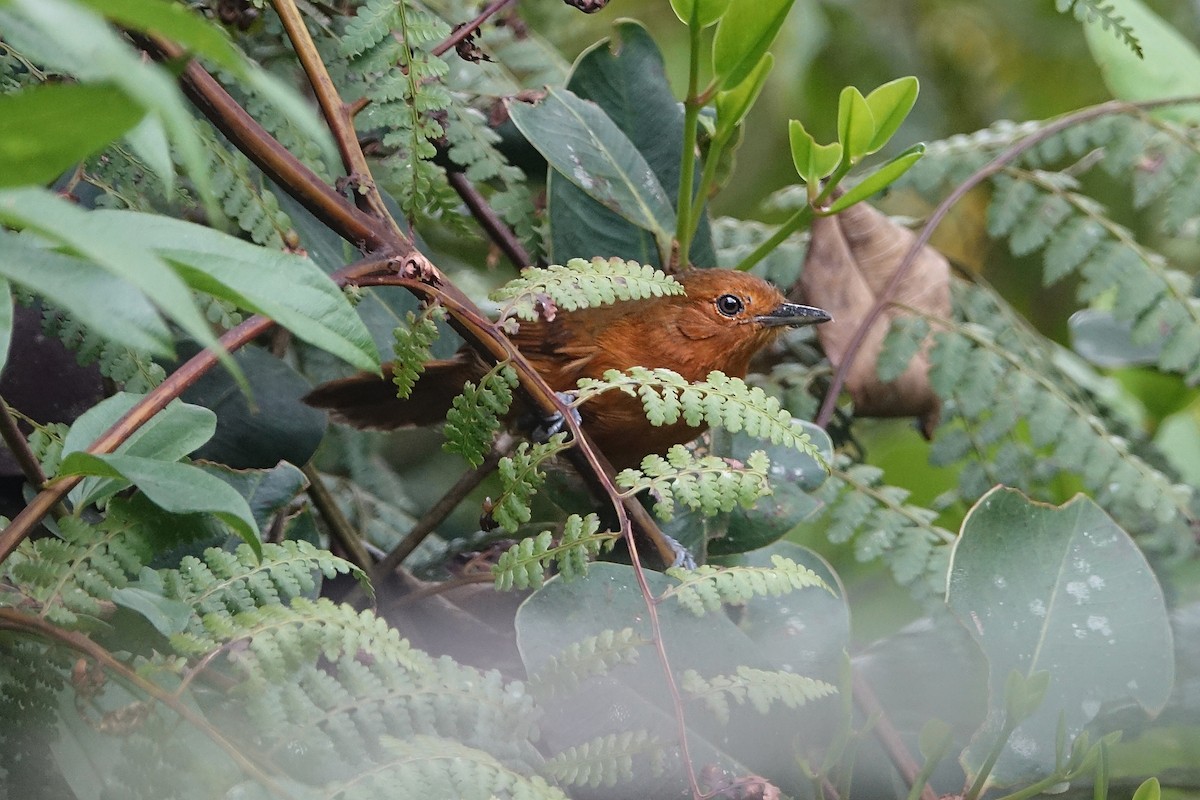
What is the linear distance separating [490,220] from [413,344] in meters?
0.65

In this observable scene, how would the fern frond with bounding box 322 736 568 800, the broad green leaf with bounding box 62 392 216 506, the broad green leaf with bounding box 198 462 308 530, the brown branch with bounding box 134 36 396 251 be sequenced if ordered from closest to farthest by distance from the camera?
1. the fern frond with bounding box 322 736 568 800
2. the broad green leaf with bounding box 62 392 216 506
3. the brown branch with bounding box 134 36 396 251
4. the broad green leaf with bounding box 198 462 308 530

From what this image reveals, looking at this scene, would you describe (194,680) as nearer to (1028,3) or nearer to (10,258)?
(10,258)

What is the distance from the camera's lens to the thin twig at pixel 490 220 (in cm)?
175

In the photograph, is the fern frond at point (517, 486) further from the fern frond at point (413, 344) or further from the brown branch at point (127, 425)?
the brown branch at point (127, 425)

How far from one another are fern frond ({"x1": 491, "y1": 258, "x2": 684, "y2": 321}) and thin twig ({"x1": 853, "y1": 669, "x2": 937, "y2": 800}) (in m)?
0.57

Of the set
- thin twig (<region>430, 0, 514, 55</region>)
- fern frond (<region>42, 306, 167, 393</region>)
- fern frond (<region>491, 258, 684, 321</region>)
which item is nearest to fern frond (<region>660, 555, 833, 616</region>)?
fern frond (<region>491, 258, 684, 321</region>)

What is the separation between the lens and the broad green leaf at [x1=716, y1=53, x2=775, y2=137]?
159 cm

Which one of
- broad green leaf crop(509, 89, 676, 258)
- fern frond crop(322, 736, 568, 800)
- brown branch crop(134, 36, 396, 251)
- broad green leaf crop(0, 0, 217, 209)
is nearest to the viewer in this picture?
broad green leaf crop(0, 0, 217, 209)

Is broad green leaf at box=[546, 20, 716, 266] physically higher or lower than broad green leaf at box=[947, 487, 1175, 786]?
higher

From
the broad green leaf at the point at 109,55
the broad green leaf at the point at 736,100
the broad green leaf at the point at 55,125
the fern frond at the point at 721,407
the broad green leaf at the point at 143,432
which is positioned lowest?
the broad green leaf at the point at 143,432

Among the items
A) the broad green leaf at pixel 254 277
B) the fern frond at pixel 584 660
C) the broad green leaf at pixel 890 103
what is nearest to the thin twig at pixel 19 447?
the broad green leaf at pixel 254 277

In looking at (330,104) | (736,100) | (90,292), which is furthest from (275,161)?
(736,100)

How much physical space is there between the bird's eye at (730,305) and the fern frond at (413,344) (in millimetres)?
1023

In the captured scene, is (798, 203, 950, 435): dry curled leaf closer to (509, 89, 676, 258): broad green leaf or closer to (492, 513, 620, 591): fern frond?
(509, 89, 676, 258): broad green leaf
